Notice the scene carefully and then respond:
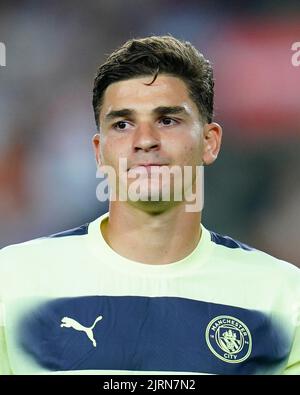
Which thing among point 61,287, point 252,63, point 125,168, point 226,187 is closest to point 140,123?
point 125,168

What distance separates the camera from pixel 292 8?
429 centimetres

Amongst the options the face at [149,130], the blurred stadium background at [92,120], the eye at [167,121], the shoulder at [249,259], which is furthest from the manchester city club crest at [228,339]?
the blurred stadium background at [92,120]

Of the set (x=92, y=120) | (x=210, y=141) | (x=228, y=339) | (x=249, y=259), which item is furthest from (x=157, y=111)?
(x=92, y=120)

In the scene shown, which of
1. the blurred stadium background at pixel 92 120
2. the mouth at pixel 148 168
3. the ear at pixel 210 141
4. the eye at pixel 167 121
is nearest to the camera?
the mouth at pixel 148 168

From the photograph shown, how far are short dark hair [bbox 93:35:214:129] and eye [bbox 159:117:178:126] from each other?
0.16 metres

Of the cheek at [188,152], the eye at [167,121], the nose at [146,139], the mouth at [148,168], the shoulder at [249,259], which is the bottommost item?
the shoulder at [249,259]

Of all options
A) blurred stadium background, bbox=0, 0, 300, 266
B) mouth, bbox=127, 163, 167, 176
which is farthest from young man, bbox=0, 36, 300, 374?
blurred stadium background, bbox=0, 0, 300, 266

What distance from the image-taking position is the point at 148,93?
2.55 m

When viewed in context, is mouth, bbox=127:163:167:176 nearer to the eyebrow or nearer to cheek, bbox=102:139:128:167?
cheek, bbox=102:139:128:167

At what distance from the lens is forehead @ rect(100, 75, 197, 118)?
2.55 meters

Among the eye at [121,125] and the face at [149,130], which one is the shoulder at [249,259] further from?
the eye at [121,125]

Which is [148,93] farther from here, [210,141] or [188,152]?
[210,141]

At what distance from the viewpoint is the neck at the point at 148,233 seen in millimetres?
2615

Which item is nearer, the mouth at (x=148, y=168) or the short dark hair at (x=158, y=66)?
the mouth at (x=148, y=168)
